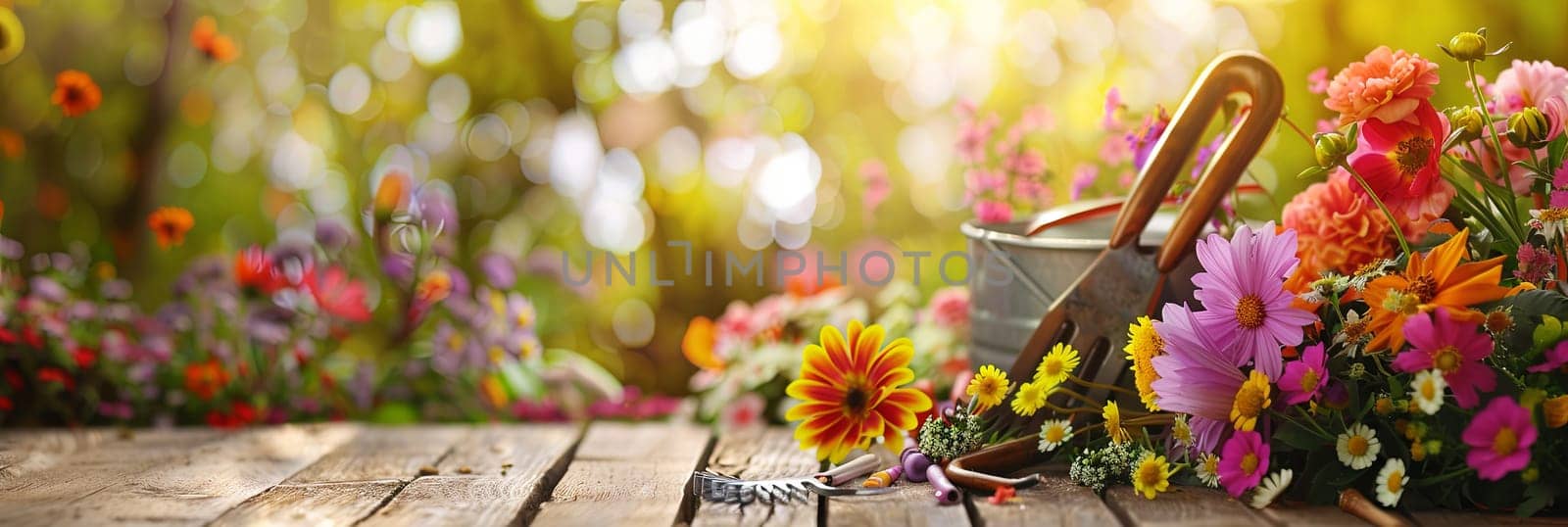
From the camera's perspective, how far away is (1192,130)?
4.06 ft

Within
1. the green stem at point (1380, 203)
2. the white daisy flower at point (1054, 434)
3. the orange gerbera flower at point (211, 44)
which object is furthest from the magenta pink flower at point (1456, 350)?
the orange gerbera flower at point (211, 44)

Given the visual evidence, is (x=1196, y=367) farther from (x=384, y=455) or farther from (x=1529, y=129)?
(x=384, y=455)

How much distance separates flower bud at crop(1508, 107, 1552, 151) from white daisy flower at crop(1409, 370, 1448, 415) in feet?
0.86

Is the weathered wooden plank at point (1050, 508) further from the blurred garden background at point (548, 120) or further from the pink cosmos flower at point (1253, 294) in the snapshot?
the blurred garden background at point (548, 120)

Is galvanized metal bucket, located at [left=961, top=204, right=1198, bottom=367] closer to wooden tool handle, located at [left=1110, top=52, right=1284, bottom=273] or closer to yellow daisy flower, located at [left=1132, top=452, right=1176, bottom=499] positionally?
wooden tool handle, located at [left=1110, top=52, right=1284, bottom=273]

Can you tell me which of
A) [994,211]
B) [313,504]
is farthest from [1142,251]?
[313,504]

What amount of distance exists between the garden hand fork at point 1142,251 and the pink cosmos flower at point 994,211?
413 mm

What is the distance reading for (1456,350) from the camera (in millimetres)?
988

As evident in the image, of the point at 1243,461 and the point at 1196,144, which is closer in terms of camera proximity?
the point at 1243,461

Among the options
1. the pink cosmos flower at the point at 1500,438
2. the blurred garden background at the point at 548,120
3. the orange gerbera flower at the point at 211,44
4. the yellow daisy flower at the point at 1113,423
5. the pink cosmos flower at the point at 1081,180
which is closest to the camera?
the pink cosmos flower at the point at 1500,438

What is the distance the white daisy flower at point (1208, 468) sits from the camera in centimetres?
113

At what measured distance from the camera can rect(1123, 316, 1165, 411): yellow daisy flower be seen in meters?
1.16

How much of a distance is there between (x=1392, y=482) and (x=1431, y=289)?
0.55ft

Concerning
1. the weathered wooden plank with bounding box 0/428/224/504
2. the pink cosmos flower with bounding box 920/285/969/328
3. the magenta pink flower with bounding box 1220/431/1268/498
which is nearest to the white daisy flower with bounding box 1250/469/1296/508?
the magenta pink flower with bounding box 1220/431/1268/498
